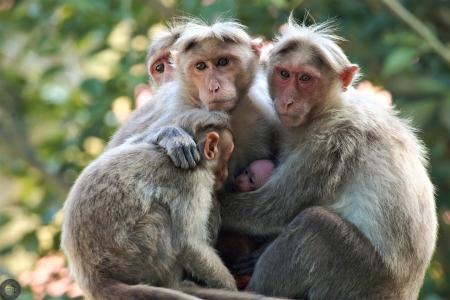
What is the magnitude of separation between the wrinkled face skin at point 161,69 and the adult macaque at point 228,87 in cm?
103

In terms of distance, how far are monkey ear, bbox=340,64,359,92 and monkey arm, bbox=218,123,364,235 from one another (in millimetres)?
340

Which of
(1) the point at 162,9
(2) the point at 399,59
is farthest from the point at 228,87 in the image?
(1) the point at 162,9

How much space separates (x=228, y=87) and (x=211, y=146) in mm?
552

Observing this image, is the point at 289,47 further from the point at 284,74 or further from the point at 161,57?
the point at 161,57

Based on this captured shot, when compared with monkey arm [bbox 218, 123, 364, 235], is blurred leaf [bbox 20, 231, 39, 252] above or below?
below

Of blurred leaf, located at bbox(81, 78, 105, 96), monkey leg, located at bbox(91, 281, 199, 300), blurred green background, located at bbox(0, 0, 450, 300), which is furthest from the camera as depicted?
blurred leaf, located at bbox(81, 78, 105, 96)

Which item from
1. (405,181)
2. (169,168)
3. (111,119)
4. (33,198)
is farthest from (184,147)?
(33,198)

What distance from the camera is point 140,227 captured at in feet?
14.6

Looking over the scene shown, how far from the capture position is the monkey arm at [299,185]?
16.5ft

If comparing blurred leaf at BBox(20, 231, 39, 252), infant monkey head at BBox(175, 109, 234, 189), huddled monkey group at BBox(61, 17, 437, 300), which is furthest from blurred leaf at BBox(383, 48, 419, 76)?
blurred leaf at BBox(20, 231, 39, 252)

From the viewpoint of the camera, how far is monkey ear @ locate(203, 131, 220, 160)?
4832 mm

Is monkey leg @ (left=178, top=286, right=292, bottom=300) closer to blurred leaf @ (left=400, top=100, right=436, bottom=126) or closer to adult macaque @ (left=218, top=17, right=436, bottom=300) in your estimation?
adult macaque @ (left=218, top=17, right=436, bottom=300)

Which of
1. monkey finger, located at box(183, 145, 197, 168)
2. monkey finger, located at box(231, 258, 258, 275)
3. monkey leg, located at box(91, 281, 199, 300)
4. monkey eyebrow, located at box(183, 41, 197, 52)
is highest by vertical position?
monkey eyebrow, located at box(183, 41, 197, 52)

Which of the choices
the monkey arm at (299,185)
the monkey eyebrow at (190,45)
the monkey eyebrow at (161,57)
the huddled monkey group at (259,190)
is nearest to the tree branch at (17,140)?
the monkey eyebrow at (161,57)
